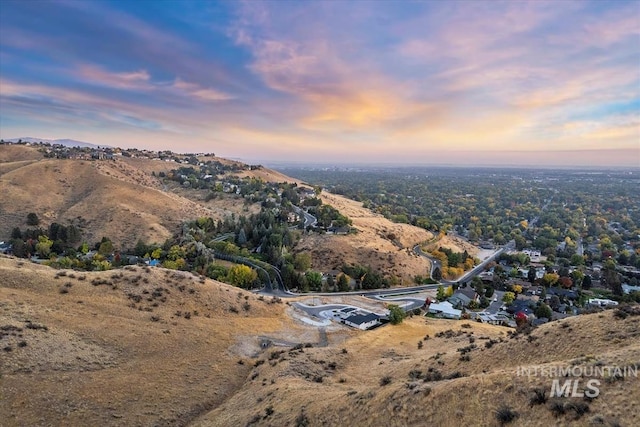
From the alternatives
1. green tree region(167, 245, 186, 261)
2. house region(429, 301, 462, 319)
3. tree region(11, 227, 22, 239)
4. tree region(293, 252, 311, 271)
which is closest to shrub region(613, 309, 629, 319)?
house region(429, 301, 462, 319)

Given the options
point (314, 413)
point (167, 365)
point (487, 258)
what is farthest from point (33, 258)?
point (487, 258)

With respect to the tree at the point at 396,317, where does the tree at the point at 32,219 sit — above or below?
above

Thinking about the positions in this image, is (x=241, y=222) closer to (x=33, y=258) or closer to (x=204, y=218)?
(x=204, y=218)

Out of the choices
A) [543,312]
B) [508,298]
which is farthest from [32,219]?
[543,312]

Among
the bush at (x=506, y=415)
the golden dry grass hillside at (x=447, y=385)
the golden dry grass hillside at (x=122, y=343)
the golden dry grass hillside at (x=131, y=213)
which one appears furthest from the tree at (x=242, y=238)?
the bush at (x=506, y=415)

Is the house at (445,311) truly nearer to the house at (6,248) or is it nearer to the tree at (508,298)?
the tree at (508,298)

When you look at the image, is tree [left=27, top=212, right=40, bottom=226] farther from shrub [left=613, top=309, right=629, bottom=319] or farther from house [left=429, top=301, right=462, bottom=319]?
shrub [left=613, top=309, right=629, bottom=319]

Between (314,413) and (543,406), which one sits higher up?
(543,406)
